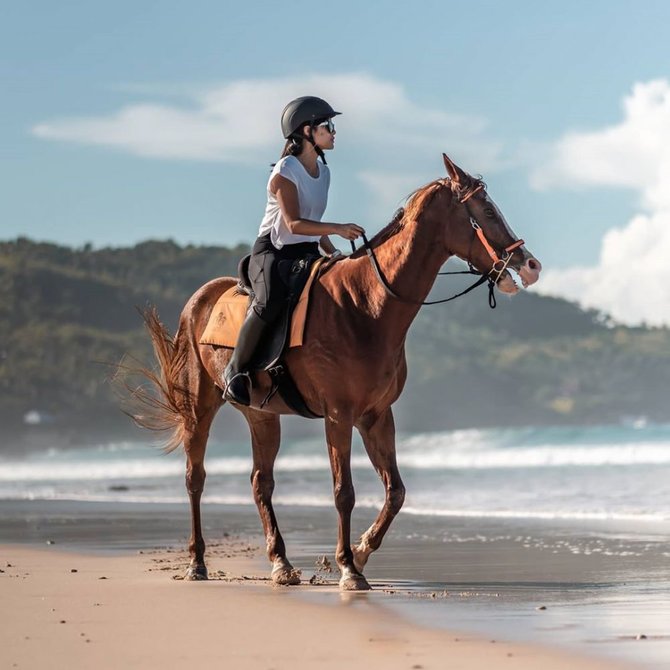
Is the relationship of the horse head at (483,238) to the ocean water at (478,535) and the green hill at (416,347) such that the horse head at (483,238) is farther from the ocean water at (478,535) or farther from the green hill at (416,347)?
the green hill at (416,347)

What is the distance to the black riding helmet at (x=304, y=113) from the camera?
856cm

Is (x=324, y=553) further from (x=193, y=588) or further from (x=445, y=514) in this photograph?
(x=445, y=514)

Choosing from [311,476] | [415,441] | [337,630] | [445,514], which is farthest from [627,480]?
[415,441]

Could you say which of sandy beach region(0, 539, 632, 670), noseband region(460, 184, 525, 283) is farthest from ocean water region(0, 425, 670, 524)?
sandy beach region(0, 539, 632, 670)

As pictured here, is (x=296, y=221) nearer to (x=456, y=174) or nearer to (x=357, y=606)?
(x=456, y=174)

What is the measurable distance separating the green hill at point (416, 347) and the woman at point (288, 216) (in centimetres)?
8657

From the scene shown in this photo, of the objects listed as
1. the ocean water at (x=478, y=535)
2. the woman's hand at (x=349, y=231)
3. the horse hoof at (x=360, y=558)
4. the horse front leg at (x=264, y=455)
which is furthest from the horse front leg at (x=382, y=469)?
the woman's hand at (x=349, y=231)

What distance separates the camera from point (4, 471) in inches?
1467

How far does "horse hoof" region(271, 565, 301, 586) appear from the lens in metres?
8.52

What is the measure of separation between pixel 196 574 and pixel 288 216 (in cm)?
242

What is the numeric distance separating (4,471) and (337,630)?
3203cm

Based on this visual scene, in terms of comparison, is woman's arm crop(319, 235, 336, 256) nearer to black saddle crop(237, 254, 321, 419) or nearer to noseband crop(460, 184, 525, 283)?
black saddle crop(237, 254, 321, 419)

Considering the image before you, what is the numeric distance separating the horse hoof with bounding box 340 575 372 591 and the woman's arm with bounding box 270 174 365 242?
1.96 m

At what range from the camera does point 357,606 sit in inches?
288
